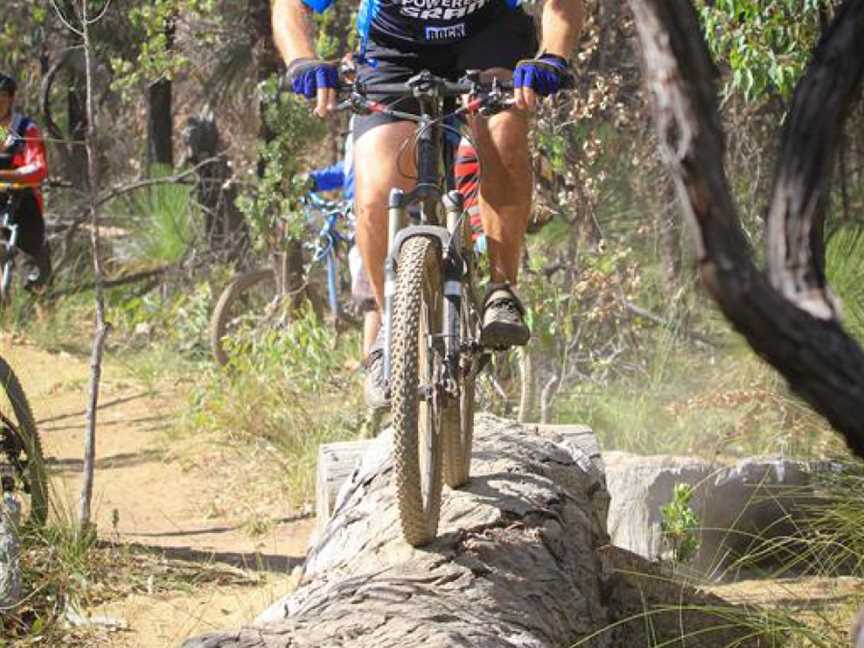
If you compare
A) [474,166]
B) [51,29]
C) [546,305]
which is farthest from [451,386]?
[51,29]

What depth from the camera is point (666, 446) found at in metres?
7.14

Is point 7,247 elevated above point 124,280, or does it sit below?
above

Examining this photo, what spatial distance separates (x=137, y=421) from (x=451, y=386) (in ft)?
16.2

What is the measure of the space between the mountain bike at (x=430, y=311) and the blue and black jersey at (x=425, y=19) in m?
0.20

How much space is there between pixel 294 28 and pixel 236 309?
5.00 meters

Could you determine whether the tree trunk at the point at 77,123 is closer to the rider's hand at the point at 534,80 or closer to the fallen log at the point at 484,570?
the fallen log at the point at 484,570

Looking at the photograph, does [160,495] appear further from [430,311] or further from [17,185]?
[430,311]

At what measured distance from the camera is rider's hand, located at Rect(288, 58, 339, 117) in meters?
4.31

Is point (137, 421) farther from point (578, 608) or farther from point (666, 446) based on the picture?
point (578, 608)

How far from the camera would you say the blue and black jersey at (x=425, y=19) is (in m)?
4.72

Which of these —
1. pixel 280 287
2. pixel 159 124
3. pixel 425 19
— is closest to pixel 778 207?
pixel 425 19

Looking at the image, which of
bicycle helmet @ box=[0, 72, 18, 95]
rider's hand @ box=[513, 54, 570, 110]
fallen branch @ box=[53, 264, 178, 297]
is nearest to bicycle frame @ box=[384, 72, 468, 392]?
rider's hand @ box=[513, 54, 570, 110]

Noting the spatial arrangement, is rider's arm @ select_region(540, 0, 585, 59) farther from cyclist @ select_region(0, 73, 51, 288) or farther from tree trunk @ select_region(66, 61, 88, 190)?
tree trunk @ select_region(66, 61, 88, 190)

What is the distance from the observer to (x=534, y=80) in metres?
4.25
